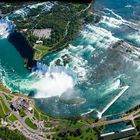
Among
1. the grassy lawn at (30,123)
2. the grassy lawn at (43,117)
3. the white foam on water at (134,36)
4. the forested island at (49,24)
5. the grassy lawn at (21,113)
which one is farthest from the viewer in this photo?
the white foam on water at (134,36)

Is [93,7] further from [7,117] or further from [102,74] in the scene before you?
[7,117]

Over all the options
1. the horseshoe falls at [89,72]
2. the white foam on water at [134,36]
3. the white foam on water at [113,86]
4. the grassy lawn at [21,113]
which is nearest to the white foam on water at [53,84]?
the horseshoe falls at [89,72]

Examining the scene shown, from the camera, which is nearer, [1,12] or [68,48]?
[68,48]

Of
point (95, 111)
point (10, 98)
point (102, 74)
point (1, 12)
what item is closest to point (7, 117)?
point (10, 98)

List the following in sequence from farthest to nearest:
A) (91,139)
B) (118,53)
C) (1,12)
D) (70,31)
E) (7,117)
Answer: (1,12) → (70,31) → (118,53) → (7,117) → (91,139)

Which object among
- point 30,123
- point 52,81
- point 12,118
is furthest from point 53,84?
point 30,123

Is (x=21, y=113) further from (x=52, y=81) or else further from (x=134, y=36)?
(x=134, y=36)

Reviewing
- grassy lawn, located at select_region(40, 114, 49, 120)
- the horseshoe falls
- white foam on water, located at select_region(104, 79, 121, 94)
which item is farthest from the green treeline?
white foam on water, located at select_region(104, 79, 121, 94)

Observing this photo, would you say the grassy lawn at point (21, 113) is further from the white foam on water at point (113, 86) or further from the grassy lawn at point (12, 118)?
the white foam on water at point (113, 86)
